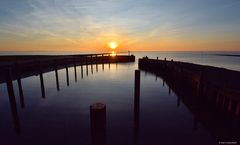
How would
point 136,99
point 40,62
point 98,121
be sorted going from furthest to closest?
point 40,62, point 136,99, point 98,121

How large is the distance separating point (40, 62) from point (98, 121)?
22.2m

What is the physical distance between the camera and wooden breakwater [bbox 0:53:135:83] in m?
16.7

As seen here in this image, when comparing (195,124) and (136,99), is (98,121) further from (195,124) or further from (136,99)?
(195,124)

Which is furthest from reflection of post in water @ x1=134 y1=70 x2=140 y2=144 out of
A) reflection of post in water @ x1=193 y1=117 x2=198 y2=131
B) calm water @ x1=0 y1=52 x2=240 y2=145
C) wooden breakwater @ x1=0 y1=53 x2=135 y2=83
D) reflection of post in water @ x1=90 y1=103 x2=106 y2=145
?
wooden breakwater @ x1=0 y1=53 x2=135 y2=83

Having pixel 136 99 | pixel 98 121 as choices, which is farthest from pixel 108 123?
pixel 98 121

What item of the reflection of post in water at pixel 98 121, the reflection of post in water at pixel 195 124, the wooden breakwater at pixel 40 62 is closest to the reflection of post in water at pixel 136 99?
the reflection of post in water at pixel 195 124

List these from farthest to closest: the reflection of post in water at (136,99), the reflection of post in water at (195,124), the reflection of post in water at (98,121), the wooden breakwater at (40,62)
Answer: the wooden breakwater at (40,62), the reflection of post in water at (195,124), the reflection of post in water at (136,99), the reflection of post in water at (98,121)

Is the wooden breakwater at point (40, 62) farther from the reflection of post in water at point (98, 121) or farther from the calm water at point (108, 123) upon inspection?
the reflection of post in water at point (98, 121)

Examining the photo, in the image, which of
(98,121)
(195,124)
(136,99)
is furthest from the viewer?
(195,124)

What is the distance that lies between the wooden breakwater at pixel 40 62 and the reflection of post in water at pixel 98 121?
7823mm

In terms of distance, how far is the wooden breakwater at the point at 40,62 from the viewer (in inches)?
659

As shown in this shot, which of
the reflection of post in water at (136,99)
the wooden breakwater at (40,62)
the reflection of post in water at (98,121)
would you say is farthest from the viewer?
the wooden breakwater at (40,62)

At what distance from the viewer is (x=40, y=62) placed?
22.2 meters

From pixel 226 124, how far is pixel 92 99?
1028 centimetres
